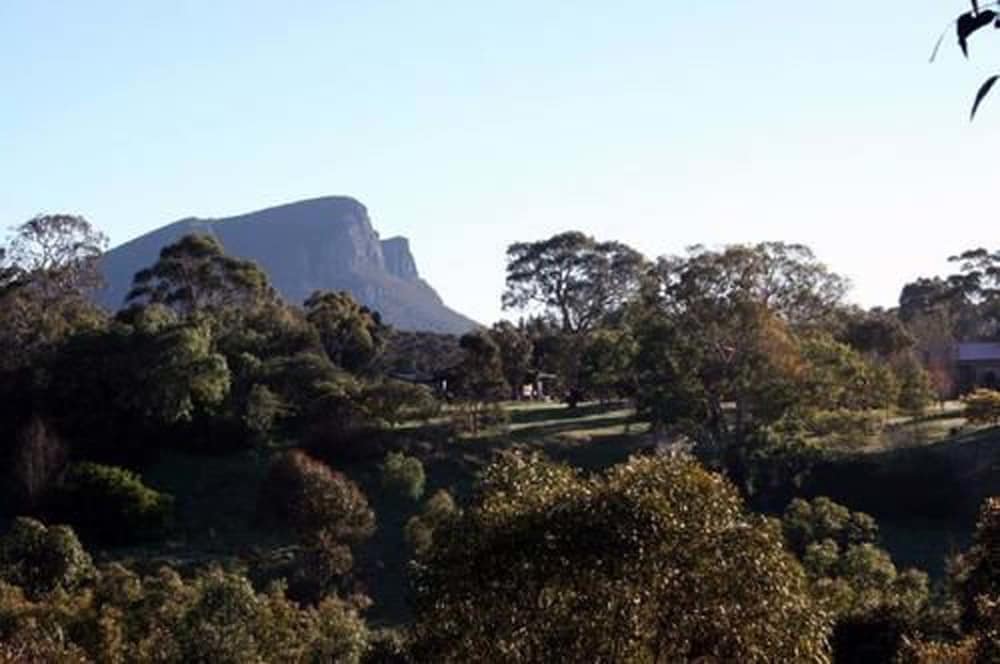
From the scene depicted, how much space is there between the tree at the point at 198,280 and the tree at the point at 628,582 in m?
35.7

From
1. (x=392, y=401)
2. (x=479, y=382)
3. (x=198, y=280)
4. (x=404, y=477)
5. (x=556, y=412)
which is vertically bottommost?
(x=404, y=477)

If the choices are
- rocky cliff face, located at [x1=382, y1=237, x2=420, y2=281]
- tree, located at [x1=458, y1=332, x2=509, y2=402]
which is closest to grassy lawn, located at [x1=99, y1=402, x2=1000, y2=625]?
tree, located at [x1=458, y1=332, x2=509, y2=402]

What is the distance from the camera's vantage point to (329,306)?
153 ft

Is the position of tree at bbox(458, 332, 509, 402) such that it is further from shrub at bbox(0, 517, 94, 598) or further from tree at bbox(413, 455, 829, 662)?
tree at bbox(413, 455, 829, 662)

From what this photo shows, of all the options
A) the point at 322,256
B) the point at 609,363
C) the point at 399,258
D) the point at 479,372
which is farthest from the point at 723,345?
the point at 399,258

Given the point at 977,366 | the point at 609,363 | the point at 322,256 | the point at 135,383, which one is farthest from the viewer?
the point at 322,256

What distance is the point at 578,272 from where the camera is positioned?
54250 millimetres

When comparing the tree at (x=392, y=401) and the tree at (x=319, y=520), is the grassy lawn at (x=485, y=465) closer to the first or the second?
the tree at (x=392, y=401)

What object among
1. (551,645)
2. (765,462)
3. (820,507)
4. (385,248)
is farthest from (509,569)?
(385,248)

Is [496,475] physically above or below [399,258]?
below

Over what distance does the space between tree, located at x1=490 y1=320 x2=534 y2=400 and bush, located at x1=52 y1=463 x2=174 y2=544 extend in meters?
13.9

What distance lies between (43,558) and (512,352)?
21305mm

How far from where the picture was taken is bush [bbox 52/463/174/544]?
1157 inches

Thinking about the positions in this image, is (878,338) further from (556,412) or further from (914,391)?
(556,412)
